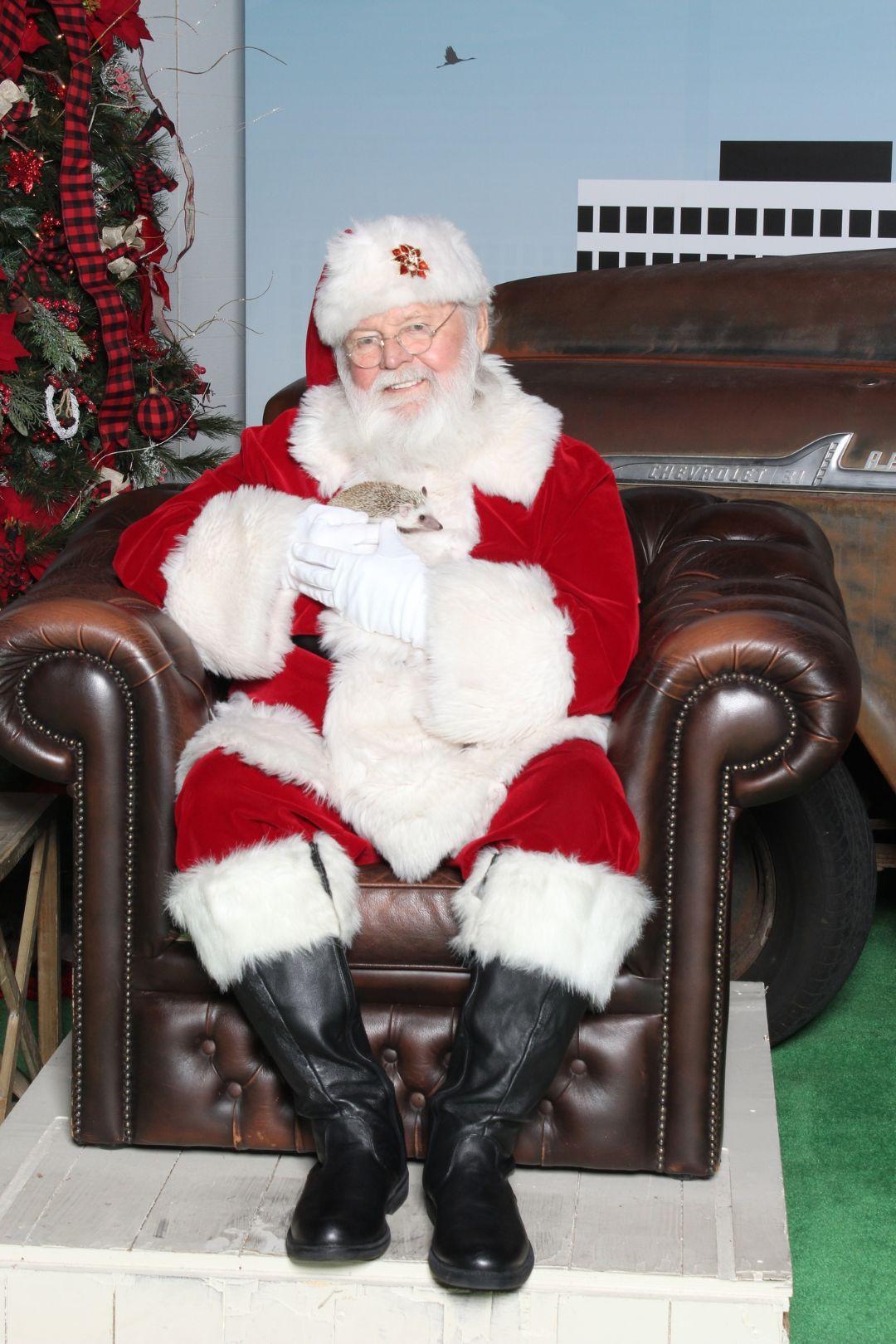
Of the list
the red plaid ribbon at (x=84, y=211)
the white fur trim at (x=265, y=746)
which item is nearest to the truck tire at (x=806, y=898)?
the white fur trim at (x=265, y=746)

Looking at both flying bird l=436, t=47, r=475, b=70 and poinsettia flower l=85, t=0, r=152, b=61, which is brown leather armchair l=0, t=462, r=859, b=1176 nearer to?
poinsettia flower l=85, t=0, r=152, b=61

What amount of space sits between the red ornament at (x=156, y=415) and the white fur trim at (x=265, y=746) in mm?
1513

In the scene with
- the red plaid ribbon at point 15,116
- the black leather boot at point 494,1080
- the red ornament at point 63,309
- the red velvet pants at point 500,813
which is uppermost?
the red plaid ribbon at point 15,116

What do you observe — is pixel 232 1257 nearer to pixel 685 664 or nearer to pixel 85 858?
pixel 85 858

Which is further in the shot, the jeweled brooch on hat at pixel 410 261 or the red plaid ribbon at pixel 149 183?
the red plaid ribbon at pixel 149 183

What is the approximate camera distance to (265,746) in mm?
1946

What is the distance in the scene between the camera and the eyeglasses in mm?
2252

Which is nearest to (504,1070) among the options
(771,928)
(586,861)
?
(586,861)

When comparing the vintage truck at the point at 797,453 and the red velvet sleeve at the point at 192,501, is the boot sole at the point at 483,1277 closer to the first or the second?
the red velvet sleeve at the point at 192,501

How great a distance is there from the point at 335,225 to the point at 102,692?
2.71 meters

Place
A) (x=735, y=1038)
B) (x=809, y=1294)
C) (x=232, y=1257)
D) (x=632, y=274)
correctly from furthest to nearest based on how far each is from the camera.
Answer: (x=632, y=274) < (x=735, y=1038) < (x=809, y=1294) < (x=232, y=1257)

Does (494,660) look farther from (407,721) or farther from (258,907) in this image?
(258,907)

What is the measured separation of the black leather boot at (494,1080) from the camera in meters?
1.69

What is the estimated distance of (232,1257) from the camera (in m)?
1.70
